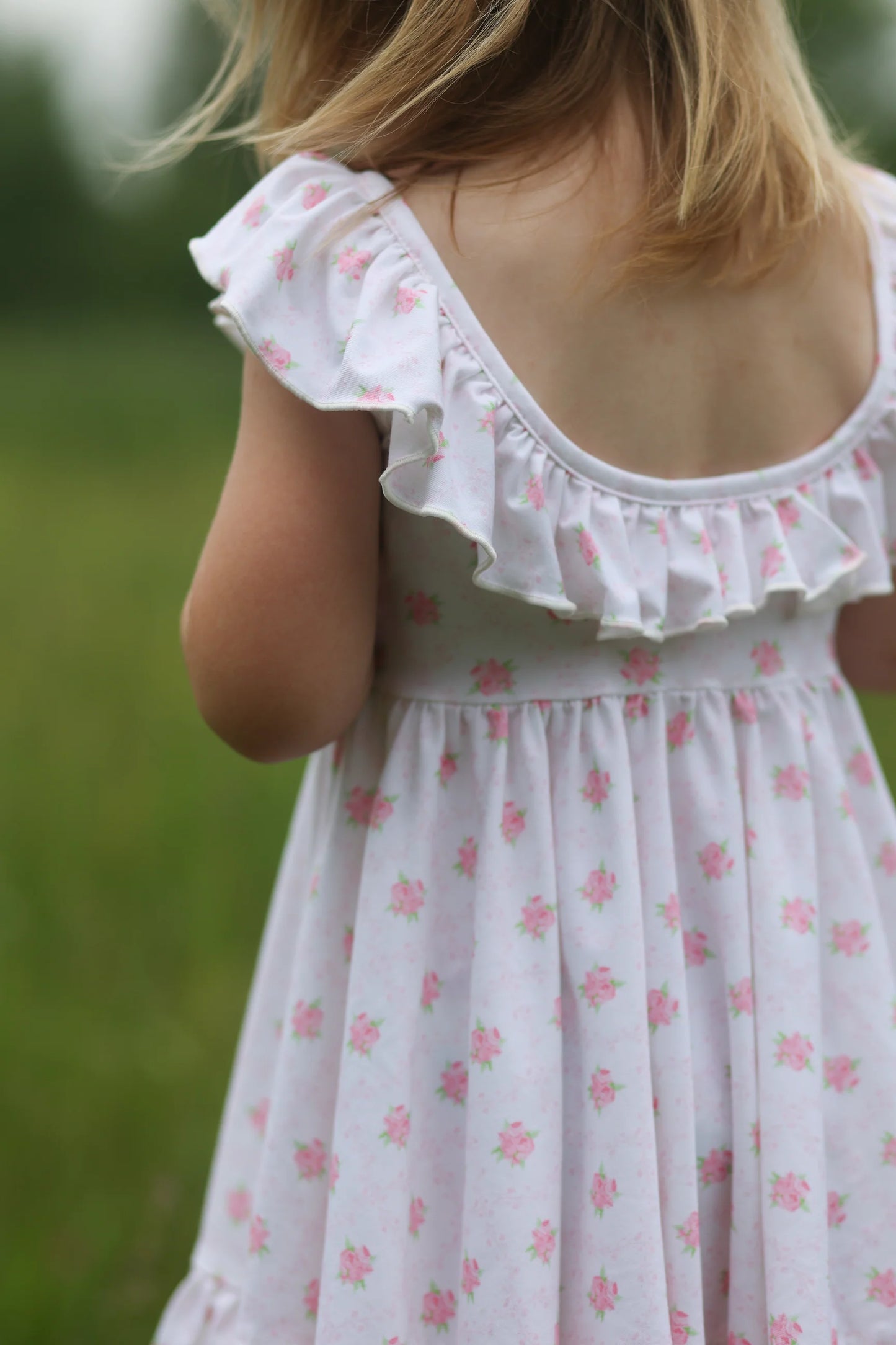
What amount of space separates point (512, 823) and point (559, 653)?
0.39 ft

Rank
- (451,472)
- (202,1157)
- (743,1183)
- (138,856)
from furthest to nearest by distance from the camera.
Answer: (138,856), (202,1157), (743,1183), (451,472)

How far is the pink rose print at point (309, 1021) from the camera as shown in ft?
3.15

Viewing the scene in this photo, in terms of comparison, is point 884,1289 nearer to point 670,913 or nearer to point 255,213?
point 670,913

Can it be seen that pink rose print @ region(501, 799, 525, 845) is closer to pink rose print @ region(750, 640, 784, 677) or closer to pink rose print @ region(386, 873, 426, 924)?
pink rose print @ region(386, 873, 426, 924)

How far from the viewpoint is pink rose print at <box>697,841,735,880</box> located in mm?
923

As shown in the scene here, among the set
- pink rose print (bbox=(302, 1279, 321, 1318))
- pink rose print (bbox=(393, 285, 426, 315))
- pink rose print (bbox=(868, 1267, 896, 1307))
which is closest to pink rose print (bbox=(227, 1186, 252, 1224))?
pink rose print (bbox=(302, 1279, 321, 1318))

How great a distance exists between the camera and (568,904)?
0.89 meters

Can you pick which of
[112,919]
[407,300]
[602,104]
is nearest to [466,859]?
[407,300]

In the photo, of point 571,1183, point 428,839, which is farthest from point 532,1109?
point 428,839

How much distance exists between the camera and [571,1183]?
88 cm

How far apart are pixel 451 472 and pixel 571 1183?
0.46m

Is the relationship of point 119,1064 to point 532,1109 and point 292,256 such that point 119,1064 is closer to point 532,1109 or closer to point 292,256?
point 532,1109

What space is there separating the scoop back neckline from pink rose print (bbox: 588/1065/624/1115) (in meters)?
0.37

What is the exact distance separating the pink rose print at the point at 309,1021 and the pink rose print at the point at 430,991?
3.6 inches
